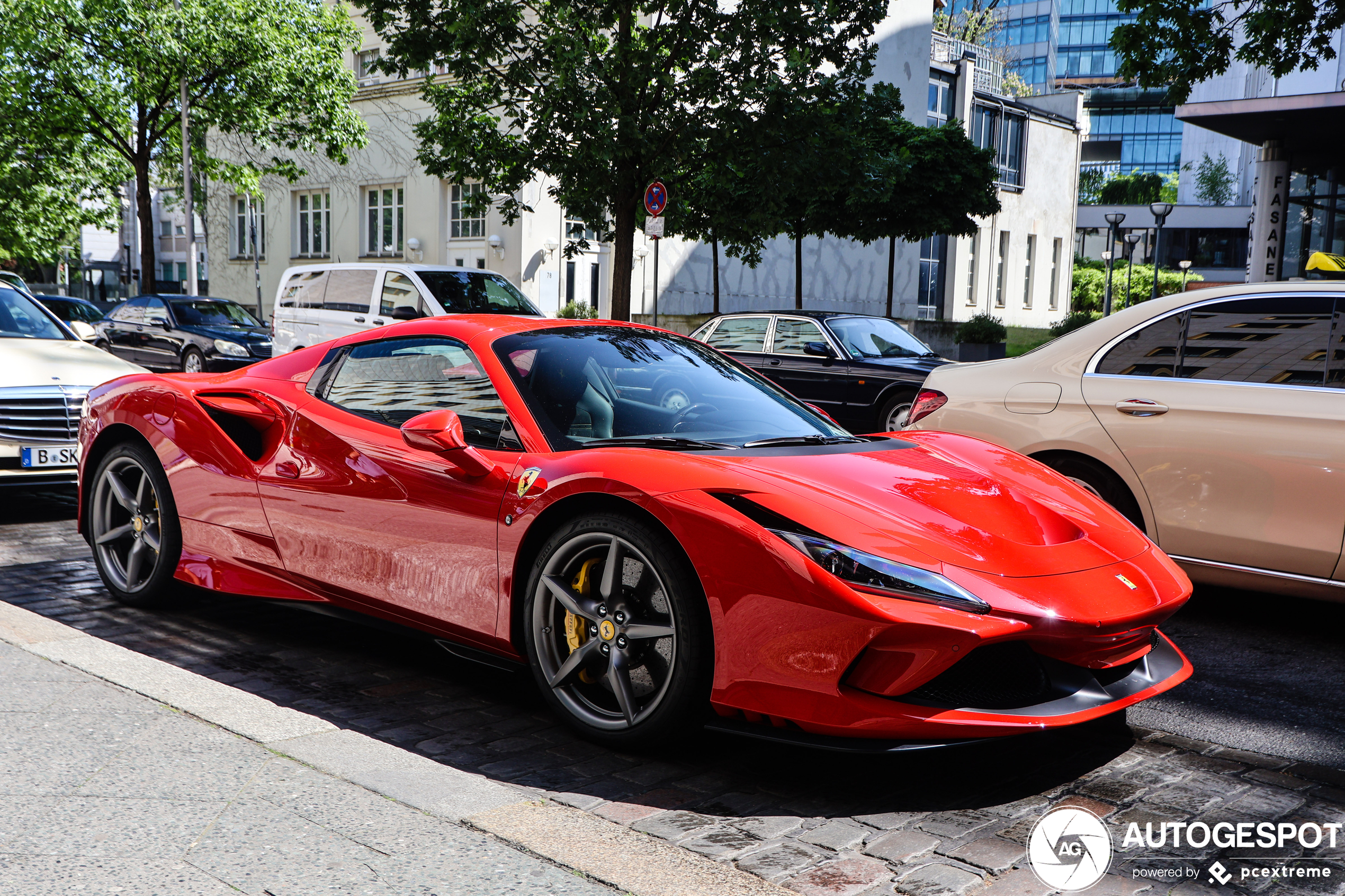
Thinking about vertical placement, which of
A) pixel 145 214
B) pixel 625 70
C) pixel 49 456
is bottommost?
pixel 49 456

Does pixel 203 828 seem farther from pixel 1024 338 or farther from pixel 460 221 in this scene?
pixel 1024 338

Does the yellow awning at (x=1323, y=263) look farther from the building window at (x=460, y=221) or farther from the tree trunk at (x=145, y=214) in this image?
the building window at (x=460, y=221)

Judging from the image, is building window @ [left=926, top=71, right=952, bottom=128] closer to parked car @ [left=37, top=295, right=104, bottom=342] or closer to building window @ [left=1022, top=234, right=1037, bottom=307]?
building window @ [left=1022, top=234, right=1037, bottom=307]

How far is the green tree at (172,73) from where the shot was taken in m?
23.6

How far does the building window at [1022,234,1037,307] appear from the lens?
143 feet

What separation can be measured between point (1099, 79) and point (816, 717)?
376 feet

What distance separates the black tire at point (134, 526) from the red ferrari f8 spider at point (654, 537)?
0.08ft

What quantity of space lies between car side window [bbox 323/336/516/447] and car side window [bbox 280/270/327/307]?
40.6ft

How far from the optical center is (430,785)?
2.99 meters

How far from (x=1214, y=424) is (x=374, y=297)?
Result: 12.2 m

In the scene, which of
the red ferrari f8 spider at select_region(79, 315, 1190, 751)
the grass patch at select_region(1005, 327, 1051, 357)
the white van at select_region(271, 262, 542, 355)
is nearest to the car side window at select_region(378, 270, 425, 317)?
the white van at select_region(271, 262, 542, 355)

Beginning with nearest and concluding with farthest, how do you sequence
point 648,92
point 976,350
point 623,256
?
point 648,92 → point 623,256 → point 976,350

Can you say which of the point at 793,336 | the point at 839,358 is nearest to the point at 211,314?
the point at 793,336

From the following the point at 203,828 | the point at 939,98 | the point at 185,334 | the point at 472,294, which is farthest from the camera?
the point at 939,98
